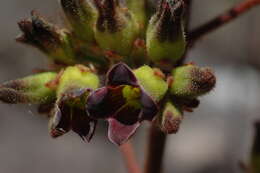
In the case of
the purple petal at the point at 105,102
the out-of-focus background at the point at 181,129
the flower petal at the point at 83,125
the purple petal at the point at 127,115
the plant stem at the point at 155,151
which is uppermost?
the purple petal at the point at 105,102

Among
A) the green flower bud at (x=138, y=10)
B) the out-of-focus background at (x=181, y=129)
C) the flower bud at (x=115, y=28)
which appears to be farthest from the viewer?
the out-of-focus background at (x=181, y=129)

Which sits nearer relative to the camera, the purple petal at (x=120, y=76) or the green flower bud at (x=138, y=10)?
the purple petal at (x=120, y=76)

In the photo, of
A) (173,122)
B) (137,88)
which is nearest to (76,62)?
(137,88)

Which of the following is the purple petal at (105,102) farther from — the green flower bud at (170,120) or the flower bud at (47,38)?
the flower bud at (47,38)

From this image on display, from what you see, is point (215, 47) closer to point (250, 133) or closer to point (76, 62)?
point (250, 133)

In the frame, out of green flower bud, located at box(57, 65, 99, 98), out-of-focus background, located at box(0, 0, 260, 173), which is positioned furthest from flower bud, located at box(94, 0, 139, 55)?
out-of-focus background, located at box(0, 0, 260, 173)

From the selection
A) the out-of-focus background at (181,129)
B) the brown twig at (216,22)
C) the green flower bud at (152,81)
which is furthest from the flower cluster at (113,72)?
the out-of-focus background at (181,129)
